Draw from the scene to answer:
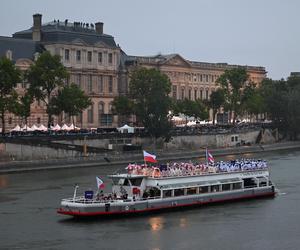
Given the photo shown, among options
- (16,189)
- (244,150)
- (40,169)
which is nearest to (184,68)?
(244,150)

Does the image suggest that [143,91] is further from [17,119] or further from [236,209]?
[236,209]

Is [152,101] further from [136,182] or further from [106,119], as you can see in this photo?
[136,182]

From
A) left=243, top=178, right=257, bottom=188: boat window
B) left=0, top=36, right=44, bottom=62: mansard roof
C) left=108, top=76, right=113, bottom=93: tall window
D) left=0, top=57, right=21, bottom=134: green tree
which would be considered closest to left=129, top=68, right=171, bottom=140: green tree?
left=108, top=76, right=113, bottom=93: tall window

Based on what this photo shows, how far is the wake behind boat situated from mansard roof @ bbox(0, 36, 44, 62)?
48.2m

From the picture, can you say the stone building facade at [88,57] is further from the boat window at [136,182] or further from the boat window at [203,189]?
the boat window at [136,182]

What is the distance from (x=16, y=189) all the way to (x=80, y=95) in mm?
32026

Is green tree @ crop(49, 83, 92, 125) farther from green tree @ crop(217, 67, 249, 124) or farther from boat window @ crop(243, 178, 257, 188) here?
boat window @ crop(243, 178, 257, 188)

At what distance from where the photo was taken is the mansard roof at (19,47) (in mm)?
98125

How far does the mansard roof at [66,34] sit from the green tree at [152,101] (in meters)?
9.94

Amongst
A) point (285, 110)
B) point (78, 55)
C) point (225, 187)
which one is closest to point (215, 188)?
point (225, 187)

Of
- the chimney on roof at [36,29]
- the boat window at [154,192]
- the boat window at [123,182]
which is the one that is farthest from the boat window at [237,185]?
the chimney on roof at [36,29]

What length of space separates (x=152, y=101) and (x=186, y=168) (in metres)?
44.5

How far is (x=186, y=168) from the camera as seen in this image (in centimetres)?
5284

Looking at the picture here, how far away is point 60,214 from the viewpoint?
1900 inches
